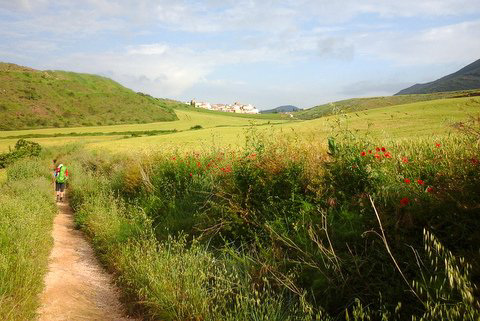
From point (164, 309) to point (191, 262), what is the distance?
794mm

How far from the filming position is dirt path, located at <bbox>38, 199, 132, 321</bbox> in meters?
5.66

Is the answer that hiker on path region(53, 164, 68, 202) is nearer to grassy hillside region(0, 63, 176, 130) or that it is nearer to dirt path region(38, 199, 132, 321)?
dirt path region(38, 199, 132, 321)

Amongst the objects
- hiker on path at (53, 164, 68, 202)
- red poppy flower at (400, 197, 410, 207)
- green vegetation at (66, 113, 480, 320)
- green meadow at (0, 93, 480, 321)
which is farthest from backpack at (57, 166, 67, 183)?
red poppy flower at (400, 197, 410, 207)

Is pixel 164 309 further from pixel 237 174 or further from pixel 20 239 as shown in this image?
pixel 20 239

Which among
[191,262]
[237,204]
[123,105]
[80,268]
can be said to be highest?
[123,105]

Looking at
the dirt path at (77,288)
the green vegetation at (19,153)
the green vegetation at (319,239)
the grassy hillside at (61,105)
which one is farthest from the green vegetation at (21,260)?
the grassy hillside at (61,105)

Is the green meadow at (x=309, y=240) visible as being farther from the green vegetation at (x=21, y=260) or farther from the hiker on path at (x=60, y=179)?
the hiker on path at (x=60, y=179)

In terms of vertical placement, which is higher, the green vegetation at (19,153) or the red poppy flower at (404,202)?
the green vegetation at (19,153)

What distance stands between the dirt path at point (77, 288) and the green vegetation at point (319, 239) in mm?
322

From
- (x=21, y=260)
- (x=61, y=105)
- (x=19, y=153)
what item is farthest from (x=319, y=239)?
(x=61, y=105)

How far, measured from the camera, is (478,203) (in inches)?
157

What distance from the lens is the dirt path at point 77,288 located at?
5.66 meters

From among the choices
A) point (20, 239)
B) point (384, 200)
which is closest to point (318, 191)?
point (384, 200)

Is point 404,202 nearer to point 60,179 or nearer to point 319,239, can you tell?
point 319,239
